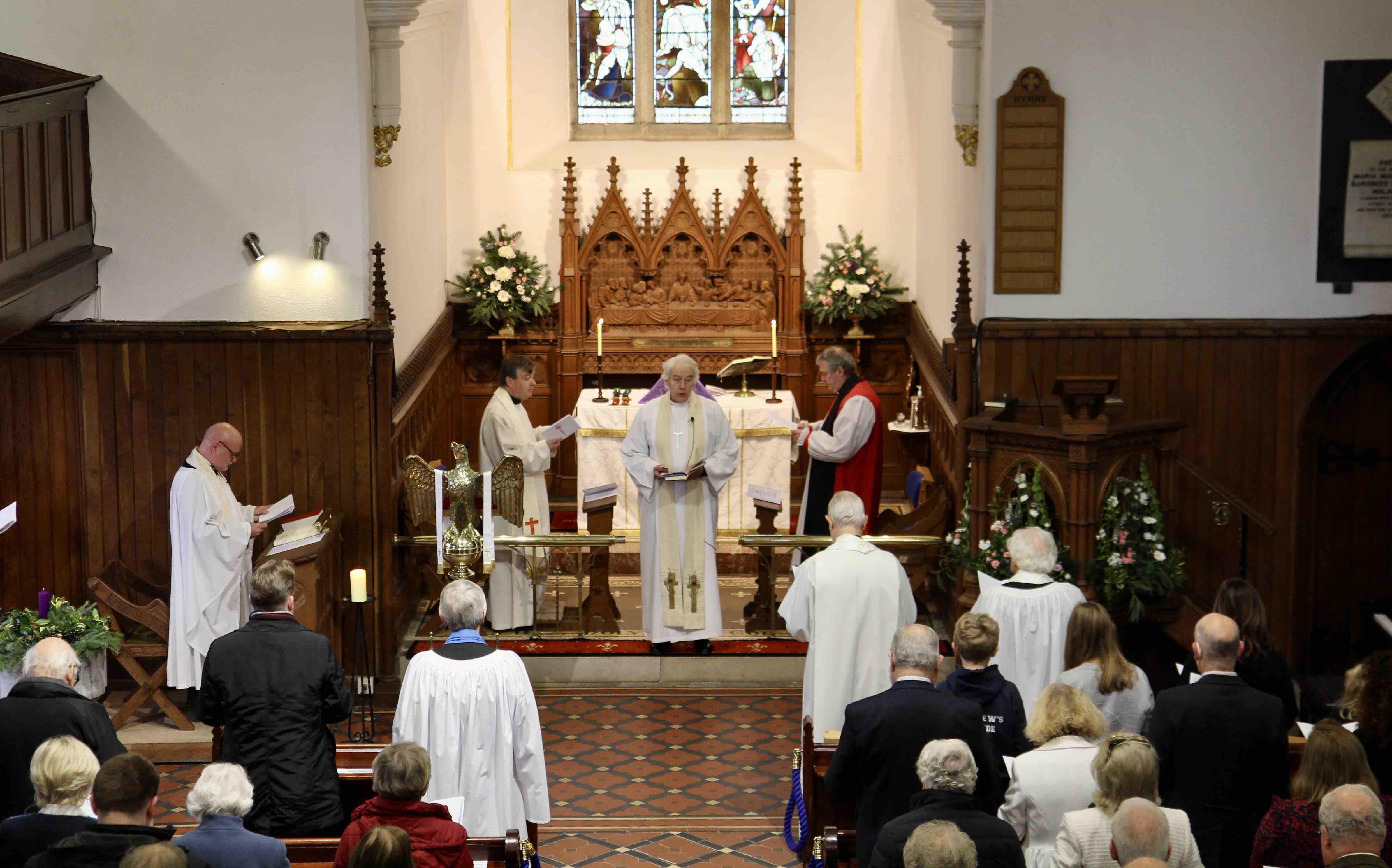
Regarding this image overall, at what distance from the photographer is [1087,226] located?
1025 centimetres

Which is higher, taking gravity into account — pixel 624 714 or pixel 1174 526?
pixel 1174 526

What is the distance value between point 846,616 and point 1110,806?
2.90 metres

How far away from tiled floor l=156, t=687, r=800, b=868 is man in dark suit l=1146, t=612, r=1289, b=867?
2.33 m

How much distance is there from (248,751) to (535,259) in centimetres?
925

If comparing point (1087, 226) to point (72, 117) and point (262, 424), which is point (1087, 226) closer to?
point (262, 424)

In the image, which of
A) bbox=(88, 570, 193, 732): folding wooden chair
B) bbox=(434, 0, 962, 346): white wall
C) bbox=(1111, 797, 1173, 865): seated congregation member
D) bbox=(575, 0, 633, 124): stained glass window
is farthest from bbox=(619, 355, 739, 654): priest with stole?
bbox=(575, 0, 633, 124): stained glass window

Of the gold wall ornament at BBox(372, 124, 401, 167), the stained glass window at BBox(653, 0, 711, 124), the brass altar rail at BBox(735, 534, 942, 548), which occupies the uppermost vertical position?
the stained glass window at BBox(653, 0, 711, 124)

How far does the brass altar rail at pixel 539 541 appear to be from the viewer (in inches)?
391

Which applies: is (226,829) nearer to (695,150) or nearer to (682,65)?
(695,150)

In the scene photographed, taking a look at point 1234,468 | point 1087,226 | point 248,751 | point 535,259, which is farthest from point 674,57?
point 248,751

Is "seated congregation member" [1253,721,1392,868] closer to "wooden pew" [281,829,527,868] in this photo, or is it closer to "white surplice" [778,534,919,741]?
"wooden pew" [281,829,527,868]

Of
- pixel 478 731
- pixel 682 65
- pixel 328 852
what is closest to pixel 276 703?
pixel 328 852

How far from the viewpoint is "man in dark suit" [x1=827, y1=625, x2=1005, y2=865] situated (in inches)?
218

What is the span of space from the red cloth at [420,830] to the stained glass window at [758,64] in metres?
11.3
